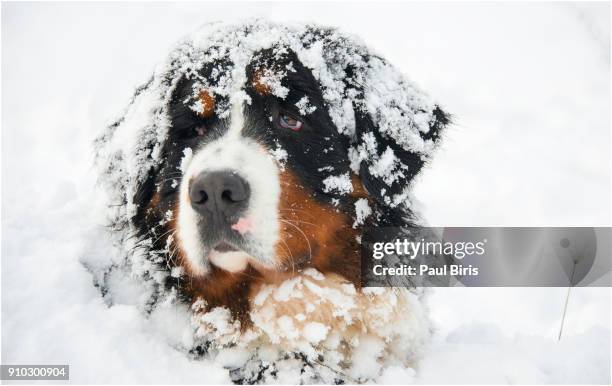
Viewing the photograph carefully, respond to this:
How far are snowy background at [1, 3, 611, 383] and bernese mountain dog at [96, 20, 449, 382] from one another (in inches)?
9.8

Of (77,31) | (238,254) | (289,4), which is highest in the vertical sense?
(289,4)

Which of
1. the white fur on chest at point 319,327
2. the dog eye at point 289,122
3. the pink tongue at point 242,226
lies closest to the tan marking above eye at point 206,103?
the dog eye at point 289,122

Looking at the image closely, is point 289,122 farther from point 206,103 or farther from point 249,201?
point 249,201

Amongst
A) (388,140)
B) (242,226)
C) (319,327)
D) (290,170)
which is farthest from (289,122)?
(319,327)

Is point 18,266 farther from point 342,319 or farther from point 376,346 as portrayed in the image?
point 376,346

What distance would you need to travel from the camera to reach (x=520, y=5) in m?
8.02

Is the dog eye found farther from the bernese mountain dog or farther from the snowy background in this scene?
the snowy background

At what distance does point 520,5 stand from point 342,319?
730cm

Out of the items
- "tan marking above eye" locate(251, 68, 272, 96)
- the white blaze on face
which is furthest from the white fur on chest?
"tan marking above eye" locate(251, 68, 272, 96)

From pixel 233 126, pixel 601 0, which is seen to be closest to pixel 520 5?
pixel 601 0

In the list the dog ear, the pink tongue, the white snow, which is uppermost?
the dog ear

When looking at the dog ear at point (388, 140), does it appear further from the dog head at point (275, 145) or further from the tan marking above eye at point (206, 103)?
the tan marking above eye at point (206, 103)

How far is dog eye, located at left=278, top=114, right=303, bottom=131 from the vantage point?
96.1 inches

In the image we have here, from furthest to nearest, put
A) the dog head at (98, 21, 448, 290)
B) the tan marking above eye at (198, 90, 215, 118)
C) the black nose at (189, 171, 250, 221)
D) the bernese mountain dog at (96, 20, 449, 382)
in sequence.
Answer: the tan marking above eye at (198, 90, 215, 118)
the bernese mountain dog at (96, 20, 449, 382)
the dog head at (98, 21, 448, 290)
the black nose at (189, 171, 250, 221)
